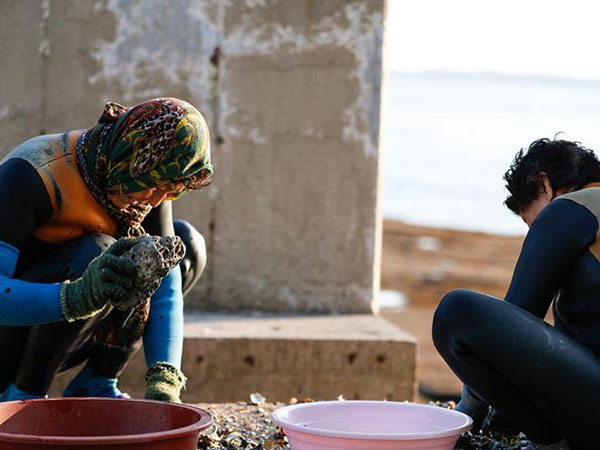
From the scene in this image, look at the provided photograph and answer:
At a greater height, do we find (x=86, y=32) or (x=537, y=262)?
(x=86, y=32)

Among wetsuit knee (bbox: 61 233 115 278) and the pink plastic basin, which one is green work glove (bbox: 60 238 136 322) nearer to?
wetsuit knee (bbox: 61 233 115 278)

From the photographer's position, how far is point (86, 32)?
547 cm

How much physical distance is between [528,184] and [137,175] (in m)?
1.12

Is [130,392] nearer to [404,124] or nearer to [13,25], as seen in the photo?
[13,25]

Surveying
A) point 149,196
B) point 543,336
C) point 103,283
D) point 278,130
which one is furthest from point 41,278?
point 278,130

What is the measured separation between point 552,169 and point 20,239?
152 cm

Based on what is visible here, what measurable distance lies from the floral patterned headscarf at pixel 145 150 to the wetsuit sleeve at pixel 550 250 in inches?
38.1

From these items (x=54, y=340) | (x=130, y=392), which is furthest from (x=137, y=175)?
(x=130, y=392)

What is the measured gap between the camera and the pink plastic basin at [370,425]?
107 inches

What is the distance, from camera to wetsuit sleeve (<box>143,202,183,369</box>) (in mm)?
3484

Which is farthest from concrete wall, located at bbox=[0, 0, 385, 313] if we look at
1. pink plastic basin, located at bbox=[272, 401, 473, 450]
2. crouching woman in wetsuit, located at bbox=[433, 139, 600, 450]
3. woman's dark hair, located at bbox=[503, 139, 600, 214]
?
crouching woman in wetsuit, located at bbox=[433, 139, 600, 450]

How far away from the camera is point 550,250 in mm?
2928

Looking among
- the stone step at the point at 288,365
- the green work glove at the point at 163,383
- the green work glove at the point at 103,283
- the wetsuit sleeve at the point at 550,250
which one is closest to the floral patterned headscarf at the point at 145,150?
the green work glove at the point at 103,283

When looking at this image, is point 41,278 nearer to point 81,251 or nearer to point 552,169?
point 81,251
